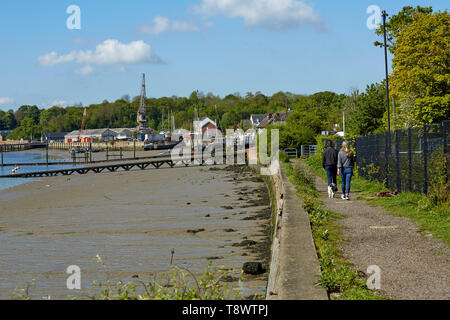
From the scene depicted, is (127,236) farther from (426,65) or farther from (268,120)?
(268,120)

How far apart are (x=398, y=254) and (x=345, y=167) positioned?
8737mm

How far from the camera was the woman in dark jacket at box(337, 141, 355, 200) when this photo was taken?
17.0 meters

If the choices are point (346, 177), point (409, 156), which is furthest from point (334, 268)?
point (346, 177)

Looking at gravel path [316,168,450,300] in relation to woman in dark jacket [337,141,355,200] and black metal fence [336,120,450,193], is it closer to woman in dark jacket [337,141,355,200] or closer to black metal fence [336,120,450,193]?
black metal fence [336,120,450,193]

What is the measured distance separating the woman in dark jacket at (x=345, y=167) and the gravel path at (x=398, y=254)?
11.3 ft

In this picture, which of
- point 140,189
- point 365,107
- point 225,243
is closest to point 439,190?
point 225,243

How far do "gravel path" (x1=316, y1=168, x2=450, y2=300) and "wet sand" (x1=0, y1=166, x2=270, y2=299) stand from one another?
181cm

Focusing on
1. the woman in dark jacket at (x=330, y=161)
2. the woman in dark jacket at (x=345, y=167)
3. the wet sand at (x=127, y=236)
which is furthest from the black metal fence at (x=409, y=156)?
the wet sand at (x=127, y=236)

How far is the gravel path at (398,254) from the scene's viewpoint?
21.3ft

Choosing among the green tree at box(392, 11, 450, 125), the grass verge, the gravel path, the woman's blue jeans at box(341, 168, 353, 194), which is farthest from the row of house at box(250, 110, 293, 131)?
the gravel path

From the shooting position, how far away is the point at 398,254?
8578 mm

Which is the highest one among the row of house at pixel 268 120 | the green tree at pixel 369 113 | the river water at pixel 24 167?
the row of house at pixel 268 120

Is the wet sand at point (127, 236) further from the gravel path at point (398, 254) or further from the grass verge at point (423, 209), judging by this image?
the grass verge at point (423, 209)
